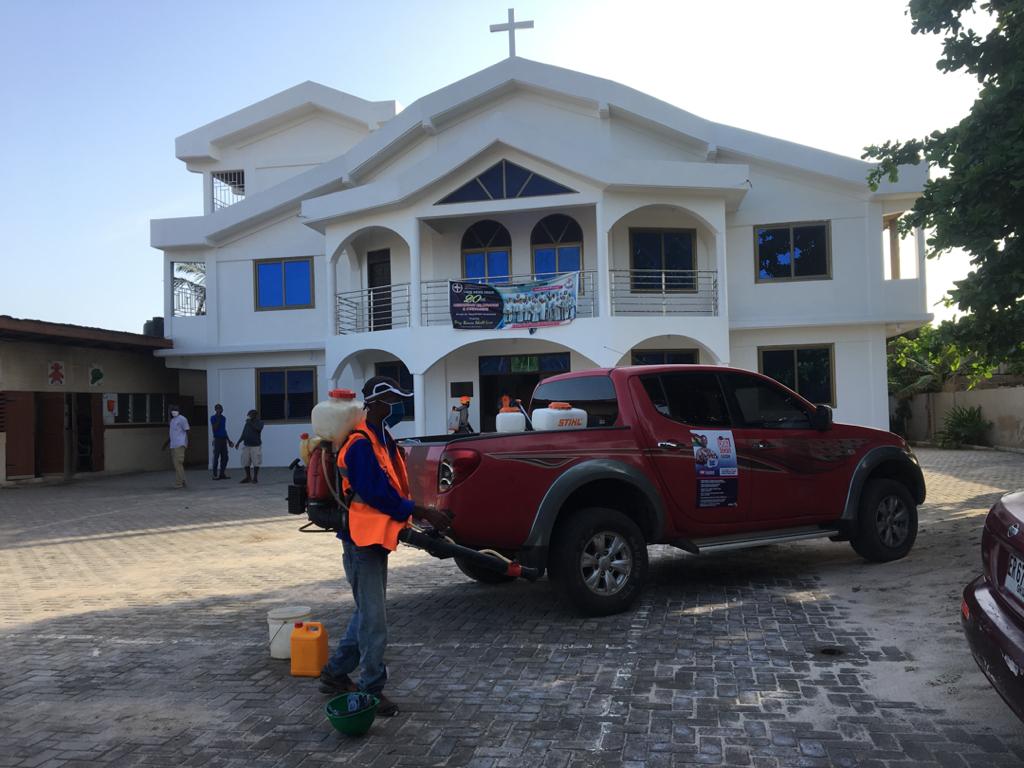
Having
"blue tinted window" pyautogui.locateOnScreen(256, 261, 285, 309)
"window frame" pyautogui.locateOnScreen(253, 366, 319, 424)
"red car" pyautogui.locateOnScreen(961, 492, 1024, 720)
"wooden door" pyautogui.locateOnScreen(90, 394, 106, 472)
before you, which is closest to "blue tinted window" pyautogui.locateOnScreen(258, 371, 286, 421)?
"window frame" pyautogui.locateOnScreen(253, 366, 319, 424)

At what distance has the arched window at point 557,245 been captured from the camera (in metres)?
19.6

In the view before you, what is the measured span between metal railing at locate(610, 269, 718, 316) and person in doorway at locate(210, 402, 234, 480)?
972cm

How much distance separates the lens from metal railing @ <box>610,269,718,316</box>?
741 inches

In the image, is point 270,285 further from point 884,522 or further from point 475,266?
point 884,522

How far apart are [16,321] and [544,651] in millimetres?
16616

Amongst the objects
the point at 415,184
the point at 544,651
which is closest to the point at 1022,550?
the point at 544,651

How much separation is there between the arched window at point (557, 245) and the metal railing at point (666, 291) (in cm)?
122

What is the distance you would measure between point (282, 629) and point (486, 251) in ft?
50.8

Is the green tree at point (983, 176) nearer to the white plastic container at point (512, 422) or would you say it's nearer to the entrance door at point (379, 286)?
the white plastic container at point (512, 422)


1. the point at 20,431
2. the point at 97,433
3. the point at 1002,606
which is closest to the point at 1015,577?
the point at 1002,606

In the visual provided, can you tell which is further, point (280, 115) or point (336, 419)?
point (280, 115)

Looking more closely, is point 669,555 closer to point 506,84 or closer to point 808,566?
point 808,566

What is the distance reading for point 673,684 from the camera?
15.1 feet

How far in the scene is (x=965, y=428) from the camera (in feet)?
73.2
